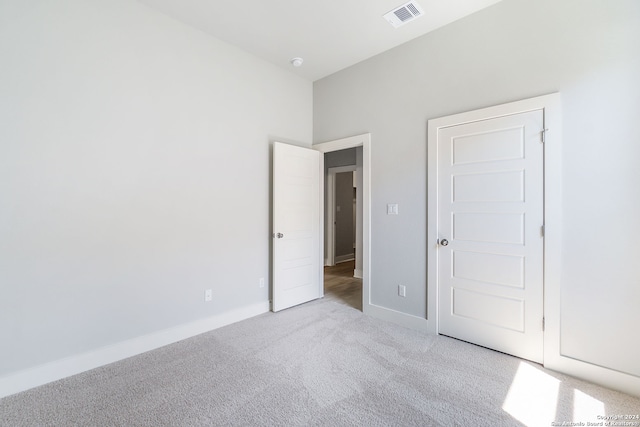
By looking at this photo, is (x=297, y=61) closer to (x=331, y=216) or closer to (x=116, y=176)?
(x=116, y=176)

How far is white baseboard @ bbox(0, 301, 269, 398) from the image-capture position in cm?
192

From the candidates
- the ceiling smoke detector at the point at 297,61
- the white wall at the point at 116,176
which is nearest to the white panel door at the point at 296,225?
the white wall at the point at 116,176

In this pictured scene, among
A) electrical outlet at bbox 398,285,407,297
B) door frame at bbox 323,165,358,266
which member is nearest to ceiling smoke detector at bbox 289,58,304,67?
door frame at bbox 323,165,358,266

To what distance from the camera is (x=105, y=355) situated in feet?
7.41

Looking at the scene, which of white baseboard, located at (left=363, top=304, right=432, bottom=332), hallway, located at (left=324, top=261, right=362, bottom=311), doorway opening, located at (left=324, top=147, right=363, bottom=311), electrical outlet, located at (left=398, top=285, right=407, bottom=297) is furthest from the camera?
doorway opening, located at (left=324, top=147, right=363, bottom=311)

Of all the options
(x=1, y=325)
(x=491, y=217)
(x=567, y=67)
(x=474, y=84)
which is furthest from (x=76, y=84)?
(x=567, y=67)

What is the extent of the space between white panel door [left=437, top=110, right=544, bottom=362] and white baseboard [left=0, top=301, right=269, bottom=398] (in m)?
2.39

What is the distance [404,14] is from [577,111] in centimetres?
166

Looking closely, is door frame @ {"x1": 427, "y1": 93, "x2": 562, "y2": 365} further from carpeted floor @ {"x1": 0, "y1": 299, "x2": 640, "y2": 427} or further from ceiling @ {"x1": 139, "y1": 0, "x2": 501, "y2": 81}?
ceiling @ {"x1": 139, "y1": 0, "x2": 501, "y2": 81}

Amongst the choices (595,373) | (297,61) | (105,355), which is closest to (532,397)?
(595,373)

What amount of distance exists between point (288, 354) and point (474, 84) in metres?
3.00

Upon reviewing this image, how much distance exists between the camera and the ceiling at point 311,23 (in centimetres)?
245

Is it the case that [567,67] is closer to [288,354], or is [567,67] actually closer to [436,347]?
[436,347]

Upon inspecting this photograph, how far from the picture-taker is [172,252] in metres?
2.65
